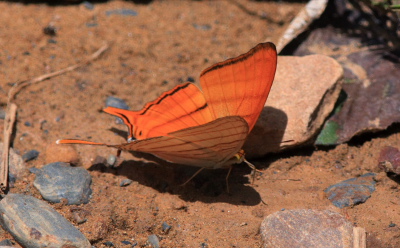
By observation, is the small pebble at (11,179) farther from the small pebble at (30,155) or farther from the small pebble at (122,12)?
the small pebble at (122,12)

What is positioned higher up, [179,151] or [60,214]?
[179,151]

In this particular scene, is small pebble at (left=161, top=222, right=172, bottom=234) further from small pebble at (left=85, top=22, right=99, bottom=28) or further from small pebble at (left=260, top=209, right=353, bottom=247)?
small pebble at (left=85, top=22, right=99, bottom=28)

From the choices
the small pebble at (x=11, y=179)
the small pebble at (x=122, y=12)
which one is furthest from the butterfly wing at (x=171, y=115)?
the small pebble at (x=122, y=12)

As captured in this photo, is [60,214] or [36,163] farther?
[36,163]

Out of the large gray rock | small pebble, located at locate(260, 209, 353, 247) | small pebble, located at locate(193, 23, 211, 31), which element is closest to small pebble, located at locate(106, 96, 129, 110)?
the large gray rock

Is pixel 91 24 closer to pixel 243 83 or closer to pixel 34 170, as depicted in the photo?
pixel 34 170

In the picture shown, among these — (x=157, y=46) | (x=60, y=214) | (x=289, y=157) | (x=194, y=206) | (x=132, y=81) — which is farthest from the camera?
(x=157, y=46)

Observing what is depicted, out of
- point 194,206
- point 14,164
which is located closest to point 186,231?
point 194,206

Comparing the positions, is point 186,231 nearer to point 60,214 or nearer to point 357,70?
point 60,214

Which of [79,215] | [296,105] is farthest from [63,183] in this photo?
[296,105]
